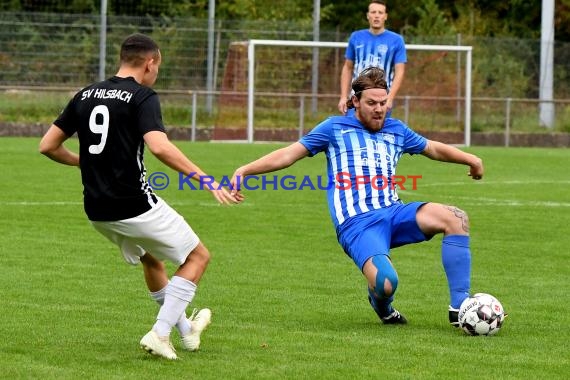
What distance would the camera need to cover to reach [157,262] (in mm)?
6855

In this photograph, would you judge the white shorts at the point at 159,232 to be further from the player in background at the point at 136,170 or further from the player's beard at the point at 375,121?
the player's beard at the point at 375,121

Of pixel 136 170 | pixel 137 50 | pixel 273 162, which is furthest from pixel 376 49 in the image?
pixel 136 170

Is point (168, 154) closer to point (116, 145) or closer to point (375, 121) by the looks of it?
point (116, 145)

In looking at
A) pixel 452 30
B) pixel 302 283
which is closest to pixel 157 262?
pixel 302 283

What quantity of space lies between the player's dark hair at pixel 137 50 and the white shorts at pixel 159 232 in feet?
2.33

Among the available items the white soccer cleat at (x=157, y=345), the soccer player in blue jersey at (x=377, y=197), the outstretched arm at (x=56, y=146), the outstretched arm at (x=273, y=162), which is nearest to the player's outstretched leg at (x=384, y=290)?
the soccer player in blue jersey at (x=377, y=197)

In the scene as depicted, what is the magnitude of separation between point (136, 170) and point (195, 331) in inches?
35.3

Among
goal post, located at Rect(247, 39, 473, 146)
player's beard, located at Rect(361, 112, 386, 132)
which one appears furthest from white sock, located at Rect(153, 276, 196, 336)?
goal post, located at Rect(247, 39, 473, 146)

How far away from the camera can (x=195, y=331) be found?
6668 mm

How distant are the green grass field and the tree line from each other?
17.6 m

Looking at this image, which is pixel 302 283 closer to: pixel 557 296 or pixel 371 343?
pixel 557 296

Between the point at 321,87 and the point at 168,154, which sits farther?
the point at 321,87

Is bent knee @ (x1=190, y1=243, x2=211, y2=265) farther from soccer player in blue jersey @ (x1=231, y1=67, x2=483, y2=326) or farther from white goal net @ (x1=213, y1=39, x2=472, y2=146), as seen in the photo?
white goal net @ (x1=213, y1=39, x2=472, y2=146)

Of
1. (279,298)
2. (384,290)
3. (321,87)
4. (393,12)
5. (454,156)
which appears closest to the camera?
(384,290)
